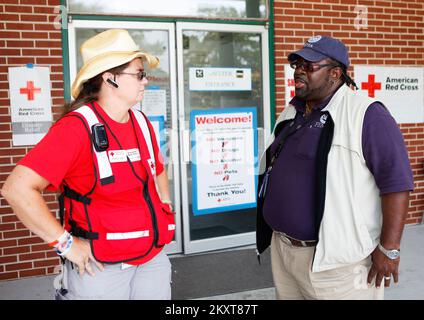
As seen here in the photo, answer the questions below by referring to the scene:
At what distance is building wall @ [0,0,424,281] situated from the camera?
4.25 meters

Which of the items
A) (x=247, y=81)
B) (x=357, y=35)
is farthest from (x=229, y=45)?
(x=357, y=35)

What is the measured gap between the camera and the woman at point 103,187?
180cm

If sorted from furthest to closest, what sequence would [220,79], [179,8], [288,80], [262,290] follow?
[288,80], [220,79], [179,8], [262,290]

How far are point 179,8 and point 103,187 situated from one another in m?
3.41

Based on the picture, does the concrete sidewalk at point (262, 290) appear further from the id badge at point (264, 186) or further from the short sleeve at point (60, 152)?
the short sleeve at point (60, 152)

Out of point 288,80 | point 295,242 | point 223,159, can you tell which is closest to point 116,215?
point 295,242

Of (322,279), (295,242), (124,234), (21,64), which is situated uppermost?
(21,64)

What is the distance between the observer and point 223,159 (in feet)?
17.0

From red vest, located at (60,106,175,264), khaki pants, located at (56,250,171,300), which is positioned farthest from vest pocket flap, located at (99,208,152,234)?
khaki pants, located at (56,250,171,300)

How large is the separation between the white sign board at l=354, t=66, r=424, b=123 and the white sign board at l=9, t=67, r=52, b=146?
3.59 metres

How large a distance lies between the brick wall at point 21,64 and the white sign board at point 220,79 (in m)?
1.42

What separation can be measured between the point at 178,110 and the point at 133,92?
9.35ft

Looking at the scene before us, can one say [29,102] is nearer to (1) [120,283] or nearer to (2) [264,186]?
(2) [264,186]

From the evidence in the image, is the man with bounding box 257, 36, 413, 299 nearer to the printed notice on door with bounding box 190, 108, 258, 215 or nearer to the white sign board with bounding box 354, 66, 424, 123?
the printed notice on door with bounding box 190, 108, 258, 215
